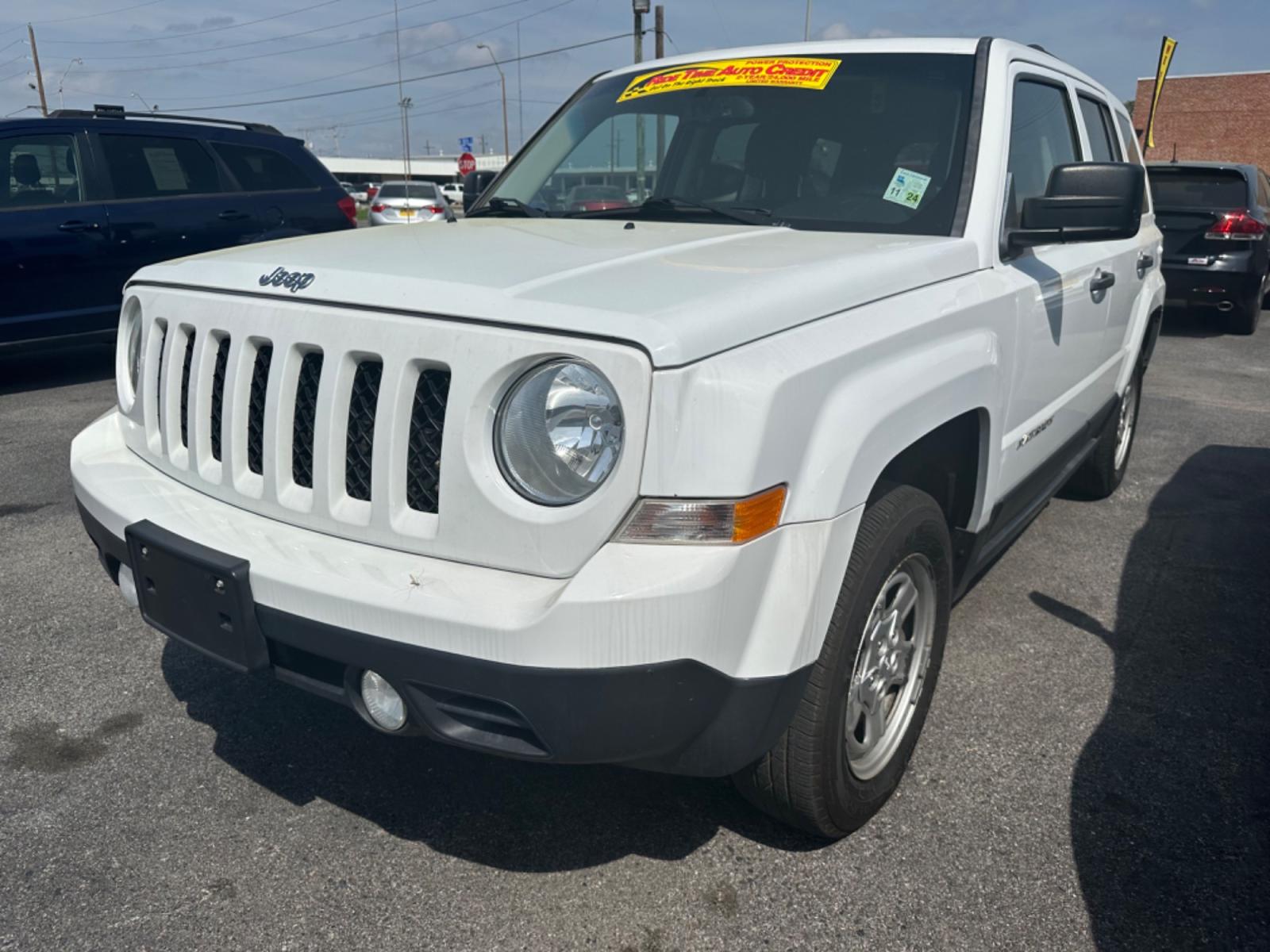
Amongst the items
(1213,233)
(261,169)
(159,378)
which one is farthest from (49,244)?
(1213,233)

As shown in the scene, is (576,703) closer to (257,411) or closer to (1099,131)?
(257,411)

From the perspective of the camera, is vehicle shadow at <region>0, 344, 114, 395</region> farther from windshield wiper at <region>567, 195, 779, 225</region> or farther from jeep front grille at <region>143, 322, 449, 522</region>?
jeep front grille at <region>143, 322, 449, 522</region>

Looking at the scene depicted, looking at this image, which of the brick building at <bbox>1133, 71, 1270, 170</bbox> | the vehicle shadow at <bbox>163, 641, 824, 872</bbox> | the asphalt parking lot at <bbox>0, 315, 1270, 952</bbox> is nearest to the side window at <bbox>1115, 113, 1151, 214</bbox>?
the asphalt parking lot at <bbox>0, 315, 1270, 952</bbox>

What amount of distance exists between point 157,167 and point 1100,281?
22.2 ft

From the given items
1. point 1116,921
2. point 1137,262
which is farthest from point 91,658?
point 1137,262

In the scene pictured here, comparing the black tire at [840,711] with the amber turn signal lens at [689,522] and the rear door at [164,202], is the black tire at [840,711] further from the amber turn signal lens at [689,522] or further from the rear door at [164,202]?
the rear door at [164,202]

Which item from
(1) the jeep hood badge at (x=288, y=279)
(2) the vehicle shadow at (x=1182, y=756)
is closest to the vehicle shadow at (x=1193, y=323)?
(2) the vehicle shadow at (x=1182, y=756)

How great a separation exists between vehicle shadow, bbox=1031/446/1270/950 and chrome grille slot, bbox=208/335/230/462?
216 cm

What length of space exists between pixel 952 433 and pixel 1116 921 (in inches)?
44.5

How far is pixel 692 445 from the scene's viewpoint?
1.71m

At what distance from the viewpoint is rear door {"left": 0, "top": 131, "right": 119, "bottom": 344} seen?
6.91 m

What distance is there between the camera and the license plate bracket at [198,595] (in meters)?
2.00

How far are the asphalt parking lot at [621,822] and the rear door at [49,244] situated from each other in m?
4.20

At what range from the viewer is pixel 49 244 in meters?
7.01
